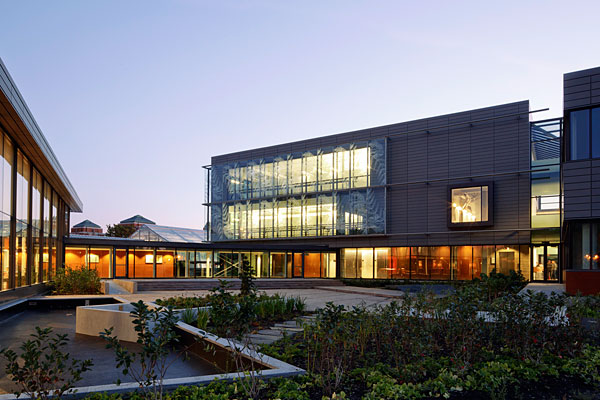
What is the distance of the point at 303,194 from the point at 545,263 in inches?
692

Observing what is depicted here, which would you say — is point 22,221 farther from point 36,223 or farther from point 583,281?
point 583,281

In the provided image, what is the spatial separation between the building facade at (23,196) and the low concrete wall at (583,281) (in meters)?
16.7

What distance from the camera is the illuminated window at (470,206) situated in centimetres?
3053

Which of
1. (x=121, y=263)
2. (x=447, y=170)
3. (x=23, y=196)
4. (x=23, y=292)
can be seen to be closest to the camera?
(x=23, y=292)

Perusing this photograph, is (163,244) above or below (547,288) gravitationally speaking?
above

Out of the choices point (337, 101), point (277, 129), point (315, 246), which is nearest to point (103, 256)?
point (315, 246)

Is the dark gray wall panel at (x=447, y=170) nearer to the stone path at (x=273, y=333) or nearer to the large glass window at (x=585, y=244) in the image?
the large glass window at (x=585, y=244)

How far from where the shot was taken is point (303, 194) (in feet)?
126

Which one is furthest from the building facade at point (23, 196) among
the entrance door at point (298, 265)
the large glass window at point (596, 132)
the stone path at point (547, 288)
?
the entrance door at point (298, 265)

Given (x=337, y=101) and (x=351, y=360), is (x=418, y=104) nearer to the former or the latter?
(x=337, y=101)

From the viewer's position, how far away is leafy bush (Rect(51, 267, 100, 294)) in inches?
766

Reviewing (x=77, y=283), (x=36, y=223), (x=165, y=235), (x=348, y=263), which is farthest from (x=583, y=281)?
(x=165, y=235)

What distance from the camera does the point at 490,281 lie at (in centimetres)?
1512

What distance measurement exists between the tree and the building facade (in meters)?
55.2
